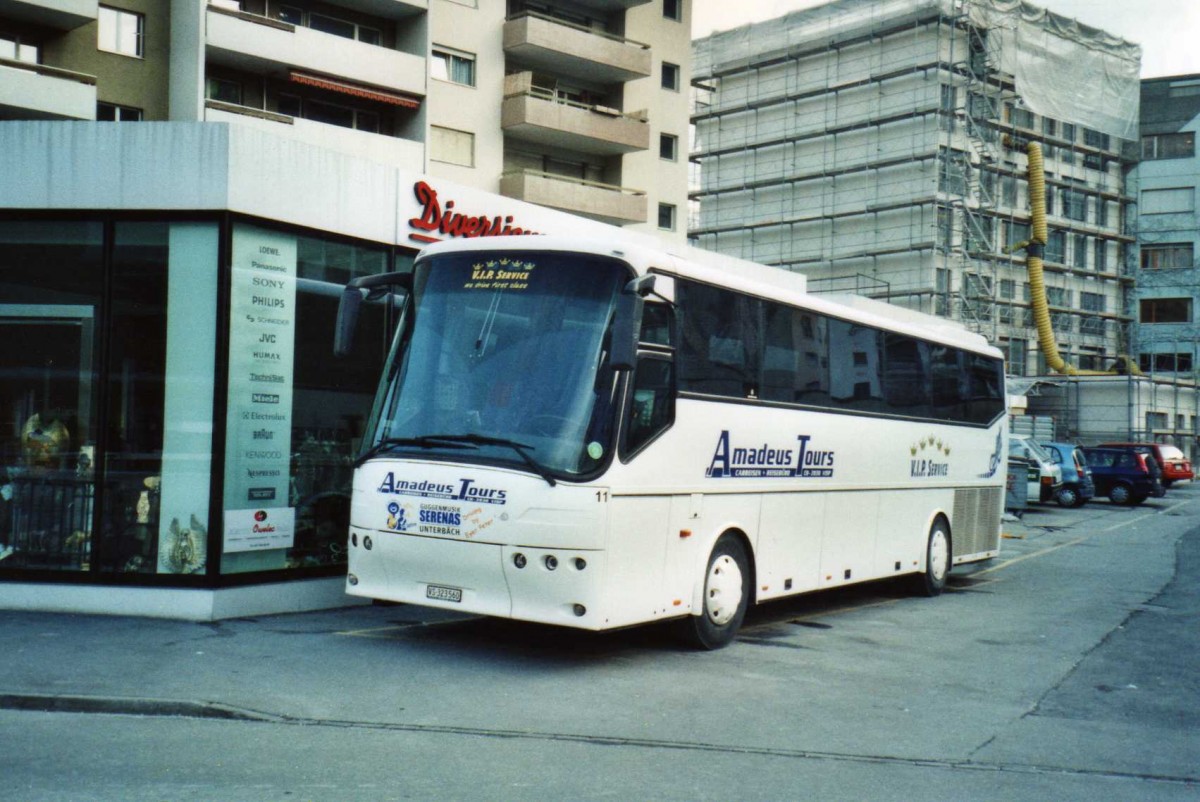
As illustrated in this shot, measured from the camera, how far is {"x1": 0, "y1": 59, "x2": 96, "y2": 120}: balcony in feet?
97.3

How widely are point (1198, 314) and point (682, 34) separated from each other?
40.4 m

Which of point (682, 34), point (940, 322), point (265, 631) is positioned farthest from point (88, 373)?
point (682, 34)

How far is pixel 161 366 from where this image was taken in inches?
449

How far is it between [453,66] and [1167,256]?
4992 centimetres

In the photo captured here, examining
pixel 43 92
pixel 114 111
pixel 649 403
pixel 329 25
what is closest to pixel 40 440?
pixel 649 403

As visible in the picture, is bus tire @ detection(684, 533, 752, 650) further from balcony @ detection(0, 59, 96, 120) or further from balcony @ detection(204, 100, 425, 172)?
balcony @ detection(0, 59, 96, 120)

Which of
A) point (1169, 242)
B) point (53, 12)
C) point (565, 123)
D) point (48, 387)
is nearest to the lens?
point (48, 387)

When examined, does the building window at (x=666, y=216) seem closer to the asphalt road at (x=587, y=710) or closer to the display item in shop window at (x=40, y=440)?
the asphalt road at (x=587, y=710)

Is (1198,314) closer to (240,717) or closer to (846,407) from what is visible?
(846,407)

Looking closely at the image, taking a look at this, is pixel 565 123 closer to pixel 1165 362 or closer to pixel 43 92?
pixel 43 92

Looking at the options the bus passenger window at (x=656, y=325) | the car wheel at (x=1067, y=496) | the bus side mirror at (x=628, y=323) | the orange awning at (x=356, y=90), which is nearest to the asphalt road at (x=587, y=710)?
the bus side mirror at (x=628, y=323)

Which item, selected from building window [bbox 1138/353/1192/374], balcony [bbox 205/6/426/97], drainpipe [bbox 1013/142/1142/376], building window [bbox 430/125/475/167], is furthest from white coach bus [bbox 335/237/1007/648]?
building window [bbox 1138/353/1192/374]

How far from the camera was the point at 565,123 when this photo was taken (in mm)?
40781

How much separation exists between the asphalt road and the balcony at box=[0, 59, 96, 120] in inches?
880
